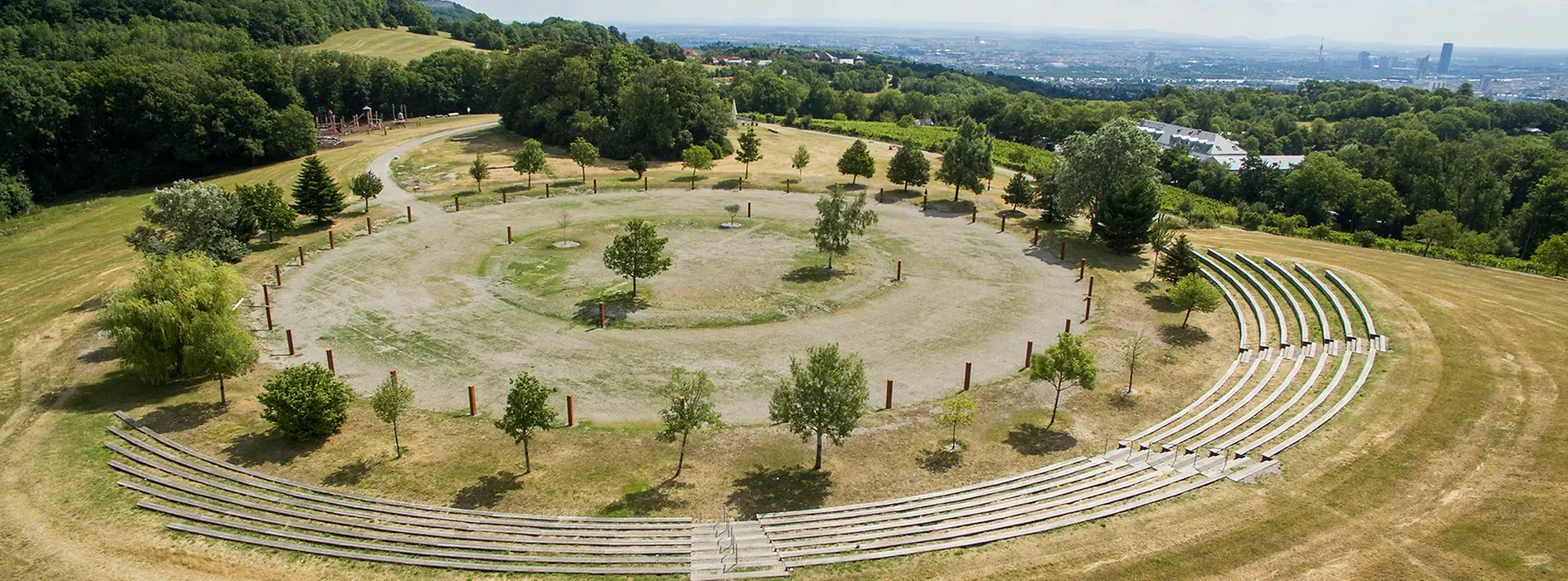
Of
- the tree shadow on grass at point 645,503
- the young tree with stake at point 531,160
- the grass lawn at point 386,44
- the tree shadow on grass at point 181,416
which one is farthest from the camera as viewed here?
the grass lawn at point 386,44

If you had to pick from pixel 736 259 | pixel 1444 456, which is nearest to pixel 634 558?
pixel 1444 456

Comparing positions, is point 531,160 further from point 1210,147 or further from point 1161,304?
point 1210,147

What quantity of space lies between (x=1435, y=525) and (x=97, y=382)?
138 ft

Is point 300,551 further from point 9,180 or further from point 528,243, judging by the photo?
point 9,180

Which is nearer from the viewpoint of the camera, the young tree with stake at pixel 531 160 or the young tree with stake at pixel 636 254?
the young tree with stake at pixel 636 254

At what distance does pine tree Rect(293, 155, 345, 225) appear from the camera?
49.8 m

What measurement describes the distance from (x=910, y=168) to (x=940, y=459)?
4101 centimetres

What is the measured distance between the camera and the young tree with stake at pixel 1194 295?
34.6 metres

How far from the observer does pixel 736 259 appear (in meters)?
45.4

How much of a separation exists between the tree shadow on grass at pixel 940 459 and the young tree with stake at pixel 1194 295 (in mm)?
16244

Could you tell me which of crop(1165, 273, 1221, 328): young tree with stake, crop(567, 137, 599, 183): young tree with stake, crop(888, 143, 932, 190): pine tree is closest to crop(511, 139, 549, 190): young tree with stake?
crop(567, 137, 599, 183): young tree with stake

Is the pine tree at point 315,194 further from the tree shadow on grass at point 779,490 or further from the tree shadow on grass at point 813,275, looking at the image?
the tree shadow on grass at point 779,490

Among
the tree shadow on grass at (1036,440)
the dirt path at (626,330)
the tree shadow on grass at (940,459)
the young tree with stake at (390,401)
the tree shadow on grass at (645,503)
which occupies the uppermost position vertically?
the young tree with stake at (390,401)

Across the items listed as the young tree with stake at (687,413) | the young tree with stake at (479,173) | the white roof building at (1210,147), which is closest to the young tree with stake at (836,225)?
the young tree with stake at (687,413)
